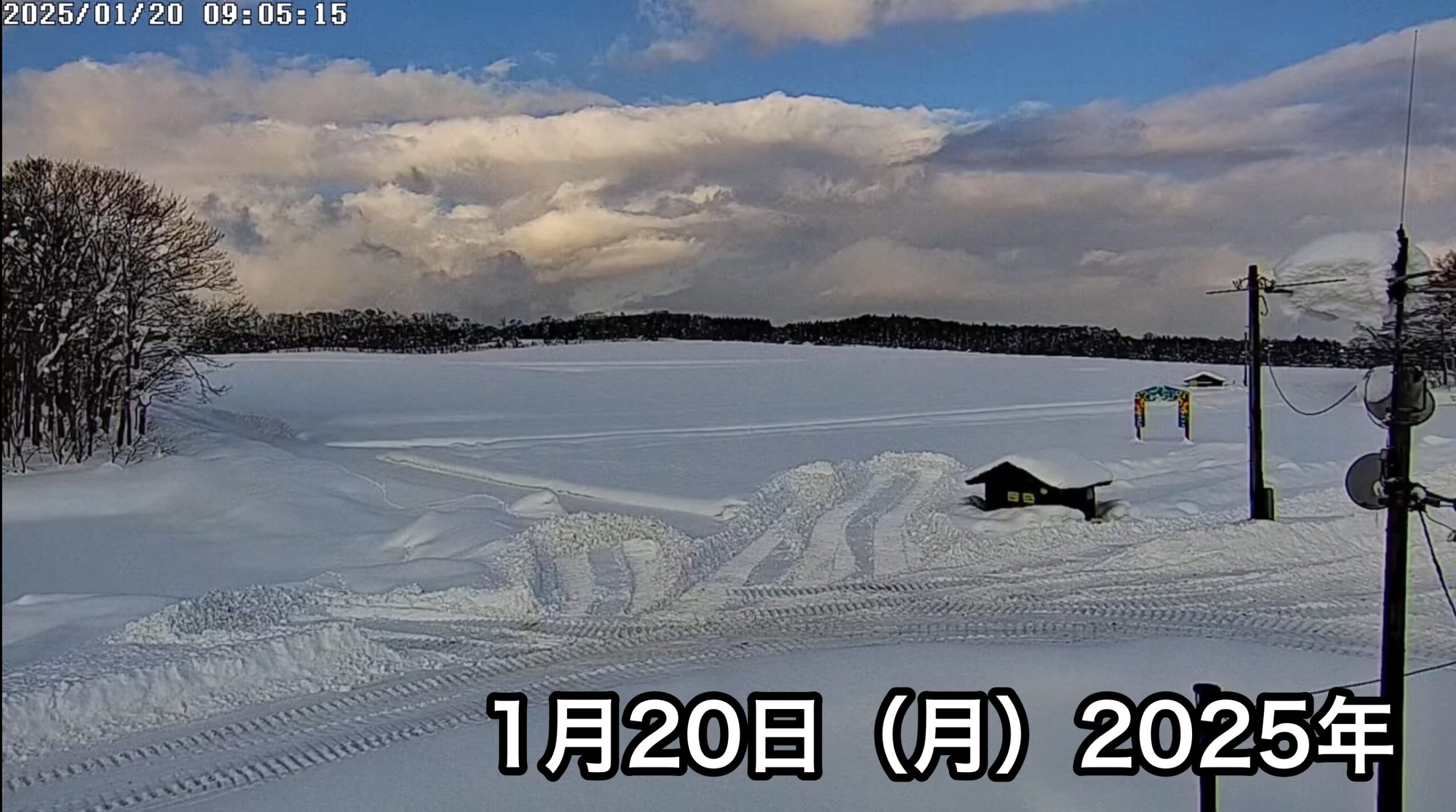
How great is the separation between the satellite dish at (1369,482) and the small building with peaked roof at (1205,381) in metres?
37.1

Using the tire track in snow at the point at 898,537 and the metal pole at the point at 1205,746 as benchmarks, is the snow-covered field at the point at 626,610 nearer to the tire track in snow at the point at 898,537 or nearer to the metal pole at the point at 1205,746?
the tire track in snow at the point at 898,537

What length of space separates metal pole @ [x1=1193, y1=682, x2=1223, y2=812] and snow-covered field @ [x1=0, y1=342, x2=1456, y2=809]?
0.95 meters

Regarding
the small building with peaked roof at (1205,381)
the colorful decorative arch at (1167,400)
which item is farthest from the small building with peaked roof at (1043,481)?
the small building with peaked roof at (1205,381)

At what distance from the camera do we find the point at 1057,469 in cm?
1448

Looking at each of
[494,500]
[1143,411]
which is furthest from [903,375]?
[494,500]

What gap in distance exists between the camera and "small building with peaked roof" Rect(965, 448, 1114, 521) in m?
14.3

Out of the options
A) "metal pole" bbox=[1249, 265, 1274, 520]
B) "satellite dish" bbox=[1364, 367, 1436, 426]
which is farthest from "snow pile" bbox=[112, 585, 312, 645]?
"metal pole" bbox=[1249, 265, 1274, 520]

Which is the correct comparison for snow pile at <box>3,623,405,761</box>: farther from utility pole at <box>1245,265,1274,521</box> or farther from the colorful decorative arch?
the colorful decorative arch

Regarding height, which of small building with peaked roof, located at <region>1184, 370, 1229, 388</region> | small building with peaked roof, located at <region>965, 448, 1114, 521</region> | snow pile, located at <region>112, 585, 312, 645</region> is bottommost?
snow pile, located at <region>112, 585, 312, 645</region>

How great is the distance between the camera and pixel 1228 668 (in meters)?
7.68

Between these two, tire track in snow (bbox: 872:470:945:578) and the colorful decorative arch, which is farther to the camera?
the colorful decorative arch

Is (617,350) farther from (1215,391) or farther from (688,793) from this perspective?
(688,793)

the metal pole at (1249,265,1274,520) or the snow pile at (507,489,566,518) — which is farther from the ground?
the metal pole at (1249,265,1274,520)

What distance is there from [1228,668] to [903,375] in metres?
37.0
